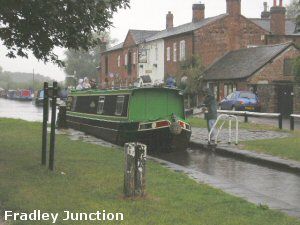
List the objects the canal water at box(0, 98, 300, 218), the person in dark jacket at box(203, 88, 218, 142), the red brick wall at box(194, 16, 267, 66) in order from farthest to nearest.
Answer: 1. the red brick wall at box(194, 16, 267, 66)
2. the person in dark jacket at box(203, 88, 218, 142)
3. the canal water at box(0, 98, 300, 218)

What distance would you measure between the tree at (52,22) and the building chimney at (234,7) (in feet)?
131

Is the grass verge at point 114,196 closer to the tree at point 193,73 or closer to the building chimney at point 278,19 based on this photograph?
the tree at point 193,73

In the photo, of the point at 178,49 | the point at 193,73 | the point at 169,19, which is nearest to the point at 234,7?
the point at 178,49

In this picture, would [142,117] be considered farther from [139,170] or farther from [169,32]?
[169,32]

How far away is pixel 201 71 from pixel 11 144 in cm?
3391

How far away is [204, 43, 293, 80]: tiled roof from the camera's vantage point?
42.8 m

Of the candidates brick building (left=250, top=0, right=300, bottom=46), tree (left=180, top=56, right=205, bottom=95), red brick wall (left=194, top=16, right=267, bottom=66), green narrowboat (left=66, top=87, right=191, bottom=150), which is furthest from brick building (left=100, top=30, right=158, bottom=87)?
green narrowboat (left=66, top=87, right=191, bottom=150)

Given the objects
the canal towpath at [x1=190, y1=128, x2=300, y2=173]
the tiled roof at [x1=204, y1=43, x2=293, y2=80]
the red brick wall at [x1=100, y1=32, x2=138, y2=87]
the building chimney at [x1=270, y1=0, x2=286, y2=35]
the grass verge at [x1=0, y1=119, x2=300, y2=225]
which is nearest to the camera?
the grass verge at [x1=0, y1=119, x2=300, y2=225]

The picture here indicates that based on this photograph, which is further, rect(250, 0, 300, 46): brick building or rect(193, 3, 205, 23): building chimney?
rect(193, 3, 205, 23): building chimney

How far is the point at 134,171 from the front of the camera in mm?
8133

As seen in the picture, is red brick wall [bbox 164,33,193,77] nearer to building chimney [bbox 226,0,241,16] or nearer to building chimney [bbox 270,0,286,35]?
building chimney [bbox 226,0,241,16]

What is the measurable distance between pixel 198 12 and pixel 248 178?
4537 centimetres

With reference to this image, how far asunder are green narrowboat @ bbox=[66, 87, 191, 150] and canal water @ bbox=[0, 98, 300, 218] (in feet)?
2.12

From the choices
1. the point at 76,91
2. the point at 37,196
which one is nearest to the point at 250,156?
the point at 37,196
